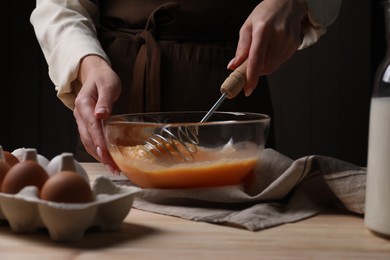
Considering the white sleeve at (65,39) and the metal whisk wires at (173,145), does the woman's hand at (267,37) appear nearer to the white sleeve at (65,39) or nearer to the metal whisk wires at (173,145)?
the metal whisk wires at (173,145)

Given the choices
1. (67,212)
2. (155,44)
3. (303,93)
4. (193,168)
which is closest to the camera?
(67,212)

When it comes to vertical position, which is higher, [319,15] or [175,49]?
[319,15]

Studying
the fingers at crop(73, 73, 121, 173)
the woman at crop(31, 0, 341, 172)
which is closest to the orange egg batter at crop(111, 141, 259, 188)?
the fingers at crop(73, 73, 121, 173)

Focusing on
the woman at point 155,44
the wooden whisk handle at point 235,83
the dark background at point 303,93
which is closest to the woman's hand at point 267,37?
the wooden whisk handle at point 235,83

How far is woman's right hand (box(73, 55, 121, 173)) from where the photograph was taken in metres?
0.98

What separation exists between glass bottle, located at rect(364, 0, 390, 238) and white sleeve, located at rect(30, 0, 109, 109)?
0.66m

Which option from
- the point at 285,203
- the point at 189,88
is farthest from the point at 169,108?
the point at 285,203

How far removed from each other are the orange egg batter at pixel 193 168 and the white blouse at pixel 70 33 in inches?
14.6

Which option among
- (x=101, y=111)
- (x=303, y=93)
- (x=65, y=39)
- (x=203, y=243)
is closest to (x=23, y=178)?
(x=203, y=243)

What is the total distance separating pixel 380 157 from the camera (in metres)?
0.61

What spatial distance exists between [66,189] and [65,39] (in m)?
0.71

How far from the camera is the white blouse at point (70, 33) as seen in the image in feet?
3.85

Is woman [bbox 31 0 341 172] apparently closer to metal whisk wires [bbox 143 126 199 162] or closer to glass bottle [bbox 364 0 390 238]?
metal whisk wires [bbox 143 126 199 162]

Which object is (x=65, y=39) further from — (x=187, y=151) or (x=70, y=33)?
(x=187, y=151)
